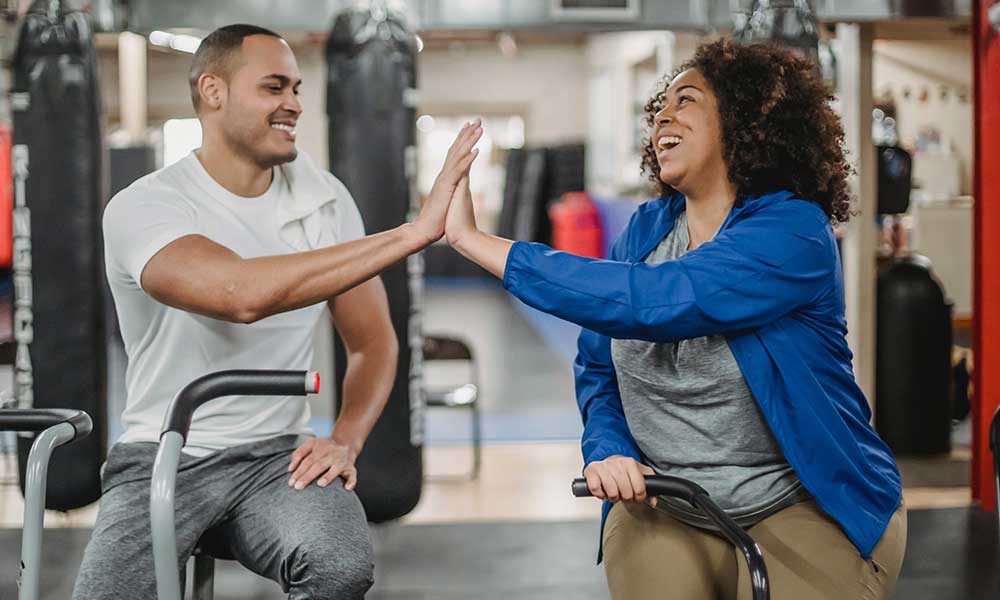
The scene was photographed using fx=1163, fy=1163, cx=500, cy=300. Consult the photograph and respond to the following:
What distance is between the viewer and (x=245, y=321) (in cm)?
198

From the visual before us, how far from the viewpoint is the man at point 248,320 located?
6.39ft

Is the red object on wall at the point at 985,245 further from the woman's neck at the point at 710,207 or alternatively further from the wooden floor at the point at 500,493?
the woman's neck at the point at 710,207

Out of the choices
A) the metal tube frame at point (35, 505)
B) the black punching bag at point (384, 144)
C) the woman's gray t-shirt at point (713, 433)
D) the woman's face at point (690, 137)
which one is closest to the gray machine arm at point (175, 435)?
the metal tube frame at point (35, 505)

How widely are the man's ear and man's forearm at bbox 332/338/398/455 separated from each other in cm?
57

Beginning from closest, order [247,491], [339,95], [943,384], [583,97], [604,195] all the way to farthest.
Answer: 1. [247,491]
2. [339,95]
3. [943,384]
4. [604,195]
5. [583,97]

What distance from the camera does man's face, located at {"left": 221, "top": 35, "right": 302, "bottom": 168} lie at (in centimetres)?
223

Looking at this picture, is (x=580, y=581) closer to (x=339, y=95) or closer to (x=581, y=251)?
(x=339, y=95)

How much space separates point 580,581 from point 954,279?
4555 millimetres

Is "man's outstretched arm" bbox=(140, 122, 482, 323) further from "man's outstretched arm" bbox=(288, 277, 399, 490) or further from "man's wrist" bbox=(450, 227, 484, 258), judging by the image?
"man's outstretched arm" bbox=(288, 277, 399, 490)

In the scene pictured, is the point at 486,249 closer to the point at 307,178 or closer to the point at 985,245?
the point at 307,178

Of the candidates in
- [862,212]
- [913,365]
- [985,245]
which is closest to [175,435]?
[985,245]

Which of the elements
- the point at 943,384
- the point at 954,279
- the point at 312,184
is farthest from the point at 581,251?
the point at 312,184

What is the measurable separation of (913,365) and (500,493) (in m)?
1.88

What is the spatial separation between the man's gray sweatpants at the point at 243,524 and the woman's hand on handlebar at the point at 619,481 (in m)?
0.42
